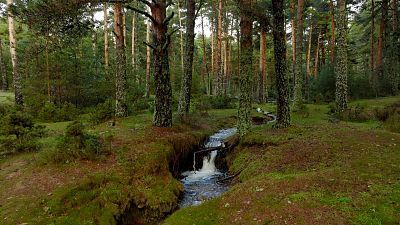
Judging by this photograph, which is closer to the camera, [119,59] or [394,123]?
[394,123]

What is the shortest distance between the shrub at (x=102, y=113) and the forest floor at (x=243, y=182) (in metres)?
2.73

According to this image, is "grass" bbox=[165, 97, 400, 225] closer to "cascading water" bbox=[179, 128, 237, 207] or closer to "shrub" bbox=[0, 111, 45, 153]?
"cascading water" bbox=[179, 128, 237, 207]

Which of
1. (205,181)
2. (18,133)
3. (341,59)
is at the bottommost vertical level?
(205,181)

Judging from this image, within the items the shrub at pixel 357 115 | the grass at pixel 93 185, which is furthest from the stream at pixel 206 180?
the shrub at pixel 357 115

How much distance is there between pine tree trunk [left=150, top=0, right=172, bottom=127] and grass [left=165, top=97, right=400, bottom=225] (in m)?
4.13

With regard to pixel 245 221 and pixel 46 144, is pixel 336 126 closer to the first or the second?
pixel 245 221

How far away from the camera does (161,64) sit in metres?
13.2

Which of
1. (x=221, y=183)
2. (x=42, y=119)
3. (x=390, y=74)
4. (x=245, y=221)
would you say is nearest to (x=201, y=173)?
(x=221, y=183)

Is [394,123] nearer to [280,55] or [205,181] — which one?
[280,55]

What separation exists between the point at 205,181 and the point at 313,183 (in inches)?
182

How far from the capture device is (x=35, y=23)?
404 inches

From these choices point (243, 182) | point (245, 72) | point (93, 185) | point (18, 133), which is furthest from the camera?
point (245, 72)

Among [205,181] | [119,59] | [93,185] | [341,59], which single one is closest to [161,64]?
[119,59]

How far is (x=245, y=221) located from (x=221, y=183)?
13.1 ft
